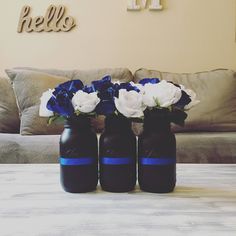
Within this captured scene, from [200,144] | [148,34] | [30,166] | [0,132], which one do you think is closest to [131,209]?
[30,166]

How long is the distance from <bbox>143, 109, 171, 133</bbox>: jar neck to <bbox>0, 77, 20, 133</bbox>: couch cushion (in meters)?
1.61

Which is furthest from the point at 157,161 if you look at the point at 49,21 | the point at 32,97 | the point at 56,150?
the point at 49,21

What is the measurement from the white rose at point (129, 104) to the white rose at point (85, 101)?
0.06 meters

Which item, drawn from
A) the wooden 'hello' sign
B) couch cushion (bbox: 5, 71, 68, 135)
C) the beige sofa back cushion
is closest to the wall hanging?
the wooden 'hello' sign

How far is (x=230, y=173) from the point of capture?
1.19 meters

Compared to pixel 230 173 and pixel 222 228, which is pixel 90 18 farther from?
pixel 222 228

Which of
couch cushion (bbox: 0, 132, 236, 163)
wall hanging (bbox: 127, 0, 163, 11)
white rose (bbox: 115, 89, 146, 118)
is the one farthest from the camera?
wall hanging (bbox: 127, 0, 163, 11)

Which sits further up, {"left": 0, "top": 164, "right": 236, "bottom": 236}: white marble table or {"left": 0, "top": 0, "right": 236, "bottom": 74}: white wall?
{"left": 0, "top": 0, "right": 236, "bottom": 74}: white wall

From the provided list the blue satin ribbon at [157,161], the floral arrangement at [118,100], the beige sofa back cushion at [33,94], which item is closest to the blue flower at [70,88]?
the floral arrangement at [118,100]

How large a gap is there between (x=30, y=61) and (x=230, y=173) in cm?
206

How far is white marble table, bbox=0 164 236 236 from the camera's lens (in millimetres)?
677

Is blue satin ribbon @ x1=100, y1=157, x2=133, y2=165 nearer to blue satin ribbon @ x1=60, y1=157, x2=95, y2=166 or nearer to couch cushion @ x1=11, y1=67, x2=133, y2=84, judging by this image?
blue satin ribbon @ x1=60, y1=157, x2=95, y2=166

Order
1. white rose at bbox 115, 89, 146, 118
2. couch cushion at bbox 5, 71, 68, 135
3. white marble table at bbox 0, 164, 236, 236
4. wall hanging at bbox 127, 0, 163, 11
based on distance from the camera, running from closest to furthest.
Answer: white marble table at bbox 0, 164, 236, 236 → white rose at bbox 115, 89, 146, 118 → couch cushion at bbox 5, 71, 68, 135 → wall hanging at bbox 127, 0, 163, 11

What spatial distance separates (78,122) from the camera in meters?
0.96
